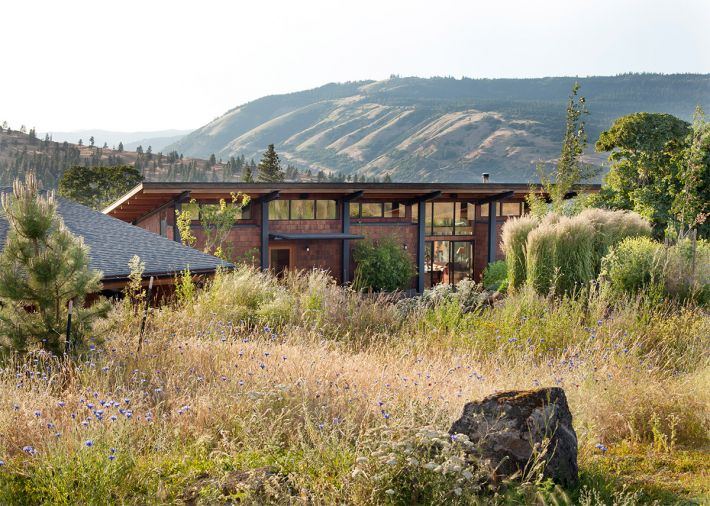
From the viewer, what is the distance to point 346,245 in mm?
23000

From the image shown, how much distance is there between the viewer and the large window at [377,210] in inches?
930

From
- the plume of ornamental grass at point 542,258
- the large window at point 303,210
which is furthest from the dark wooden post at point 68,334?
the large window at point 303,210

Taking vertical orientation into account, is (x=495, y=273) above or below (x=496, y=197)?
below

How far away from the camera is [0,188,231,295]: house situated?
10.8 meters

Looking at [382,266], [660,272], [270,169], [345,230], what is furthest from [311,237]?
[270,169]

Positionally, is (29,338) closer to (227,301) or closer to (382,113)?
(227,301)

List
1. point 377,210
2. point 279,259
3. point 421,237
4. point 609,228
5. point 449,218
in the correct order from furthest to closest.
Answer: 1. point 449,218
2. point 421,237
3. point 377,210
4. point 279,259
5. point 609,228

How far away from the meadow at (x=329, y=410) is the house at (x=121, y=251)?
6.23 ft

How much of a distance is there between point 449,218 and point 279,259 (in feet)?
21.9

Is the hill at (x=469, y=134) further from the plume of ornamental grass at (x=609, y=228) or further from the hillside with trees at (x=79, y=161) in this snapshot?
the plume of ornamental grass at (x=609, y=228)

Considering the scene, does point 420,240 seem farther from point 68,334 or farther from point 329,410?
point 329,410

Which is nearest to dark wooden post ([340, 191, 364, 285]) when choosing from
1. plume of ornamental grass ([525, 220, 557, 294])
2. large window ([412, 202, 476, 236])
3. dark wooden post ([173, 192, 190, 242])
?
large window ([412, 202, 476, 236])

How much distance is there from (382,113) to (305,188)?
181145 mm

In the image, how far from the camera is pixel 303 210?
22531mm
